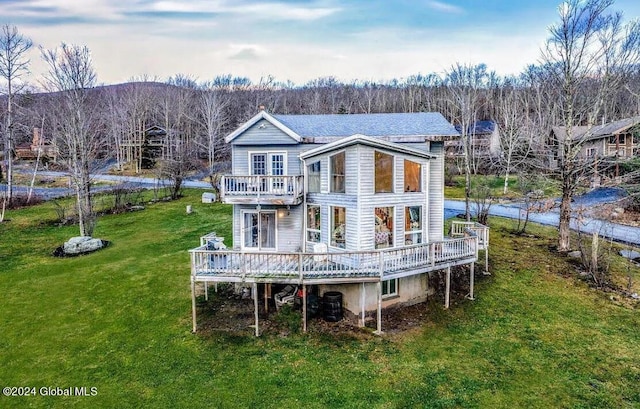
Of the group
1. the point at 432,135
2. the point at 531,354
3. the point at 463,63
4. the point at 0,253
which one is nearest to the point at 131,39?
the point at 0,253

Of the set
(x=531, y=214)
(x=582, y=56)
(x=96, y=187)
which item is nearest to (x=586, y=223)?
(x=531, y=214)

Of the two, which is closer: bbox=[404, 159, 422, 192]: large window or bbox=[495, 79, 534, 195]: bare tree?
bbox=[404, 159, 422, 192]: large window

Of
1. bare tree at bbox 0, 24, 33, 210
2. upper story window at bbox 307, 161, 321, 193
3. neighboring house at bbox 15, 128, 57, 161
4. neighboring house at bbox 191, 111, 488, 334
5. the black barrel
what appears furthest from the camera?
neighboring house at bbox 15, 128, 57, 161

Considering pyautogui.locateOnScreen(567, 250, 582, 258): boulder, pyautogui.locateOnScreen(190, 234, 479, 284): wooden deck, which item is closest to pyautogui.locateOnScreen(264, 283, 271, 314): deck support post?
pyautogui.locateOnScreen(190, 234, 479, 284): wooden deck

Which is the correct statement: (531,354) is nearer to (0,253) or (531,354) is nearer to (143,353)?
(143,353)

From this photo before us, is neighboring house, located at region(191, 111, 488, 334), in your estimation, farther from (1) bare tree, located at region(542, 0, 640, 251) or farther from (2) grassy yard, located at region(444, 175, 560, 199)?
(2) grassy yard, located at region(444, 175, 560, 199)

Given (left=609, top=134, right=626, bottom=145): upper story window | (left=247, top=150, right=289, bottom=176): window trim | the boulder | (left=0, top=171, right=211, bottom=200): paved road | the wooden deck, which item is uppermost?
(left=609, top=134, right=626, bottom=145): upper story window

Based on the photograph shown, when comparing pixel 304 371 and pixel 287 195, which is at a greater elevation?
pixel 287 195
